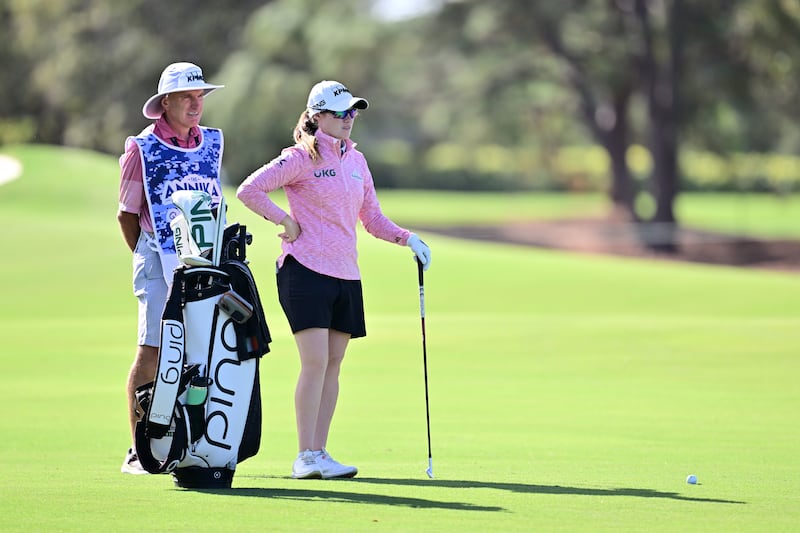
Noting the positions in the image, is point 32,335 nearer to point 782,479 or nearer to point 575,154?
point 782,479

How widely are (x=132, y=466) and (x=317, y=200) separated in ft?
4.92

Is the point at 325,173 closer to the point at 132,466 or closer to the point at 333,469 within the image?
the point at 333,469

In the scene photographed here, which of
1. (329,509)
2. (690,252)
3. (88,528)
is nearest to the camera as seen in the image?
(88,528)

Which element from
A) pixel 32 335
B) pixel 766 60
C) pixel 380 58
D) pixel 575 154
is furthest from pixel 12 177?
pixel 575 154

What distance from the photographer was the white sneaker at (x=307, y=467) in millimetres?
6543

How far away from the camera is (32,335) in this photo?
1586cm

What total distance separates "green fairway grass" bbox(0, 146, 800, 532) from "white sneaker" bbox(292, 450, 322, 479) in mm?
74

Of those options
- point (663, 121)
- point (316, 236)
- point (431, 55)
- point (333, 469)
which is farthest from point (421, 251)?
point (431, 55)

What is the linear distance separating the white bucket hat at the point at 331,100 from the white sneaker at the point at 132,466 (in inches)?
70.5

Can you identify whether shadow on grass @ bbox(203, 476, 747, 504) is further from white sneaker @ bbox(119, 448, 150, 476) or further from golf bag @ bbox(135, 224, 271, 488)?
white sneaker @ bbox(119, 448, 150, 476)

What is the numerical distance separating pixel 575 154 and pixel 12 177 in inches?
2068

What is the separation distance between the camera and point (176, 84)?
6.66 m

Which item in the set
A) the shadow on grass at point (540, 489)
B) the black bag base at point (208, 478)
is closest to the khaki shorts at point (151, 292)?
the black bag base at point (208, 478)

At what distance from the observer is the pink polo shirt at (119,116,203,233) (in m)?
6.63
